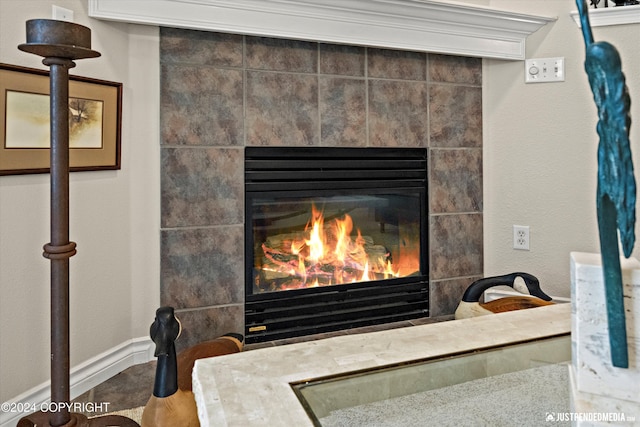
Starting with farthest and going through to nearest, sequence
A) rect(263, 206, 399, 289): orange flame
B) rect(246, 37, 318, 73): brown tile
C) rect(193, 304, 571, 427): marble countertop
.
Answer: rect(263, 206, 399, 289): orange flame < rect(246, 37, 318, 73): brown tile < rect(193, 304, 571, 427): marble countertop

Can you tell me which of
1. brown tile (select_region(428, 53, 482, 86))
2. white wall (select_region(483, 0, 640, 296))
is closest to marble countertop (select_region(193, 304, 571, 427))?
white wall (select_region(483, 0, 640, 296))

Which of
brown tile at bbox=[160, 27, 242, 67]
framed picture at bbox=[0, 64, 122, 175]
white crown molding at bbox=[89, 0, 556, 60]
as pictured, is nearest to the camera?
framed picture at bbox=[0, 64, 122, 175]

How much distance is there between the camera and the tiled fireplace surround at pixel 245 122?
2.32 m

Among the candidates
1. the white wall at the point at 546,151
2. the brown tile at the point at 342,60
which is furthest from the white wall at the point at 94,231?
the white wall at the point at 546,151

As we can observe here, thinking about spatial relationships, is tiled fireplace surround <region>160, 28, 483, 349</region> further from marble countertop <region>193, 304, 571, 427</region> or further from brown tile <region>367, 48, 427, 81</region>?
marble countertop <region>193, 304, 571, 427</region>

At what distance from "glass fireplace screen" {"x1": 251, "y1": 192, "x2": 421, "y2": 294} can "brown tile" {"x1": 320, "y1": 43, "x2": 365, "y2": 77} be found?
0.66 meters

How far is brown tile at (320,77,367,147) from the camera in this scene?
8.54 ft

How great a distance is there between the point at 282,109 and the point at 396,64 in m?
0.71

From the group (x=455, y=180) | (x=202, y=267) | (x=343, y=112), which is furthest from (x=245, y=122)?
(x=455, y=180)

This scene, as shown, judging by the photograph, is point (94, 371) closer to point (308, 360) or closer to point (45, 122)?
point (45, 122)

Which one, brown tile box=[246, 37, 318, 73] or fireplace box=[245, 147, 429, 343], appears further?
fireplace box=[245, 147, 429, 343]

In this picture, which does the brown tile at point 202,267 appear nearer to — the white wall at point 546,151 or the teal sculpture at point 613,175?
the white wall at point 546,151

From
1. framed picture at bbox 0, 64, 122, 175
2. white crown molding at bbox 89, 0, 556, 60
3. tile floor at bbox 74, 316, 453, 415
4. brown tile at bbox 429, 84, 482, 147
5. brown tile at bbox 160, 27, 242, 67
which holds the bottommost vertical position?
tile floor at bbox 74, 316, 453, 415

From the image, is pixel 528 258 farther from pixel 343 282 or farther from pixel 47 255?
pixel 47 255
